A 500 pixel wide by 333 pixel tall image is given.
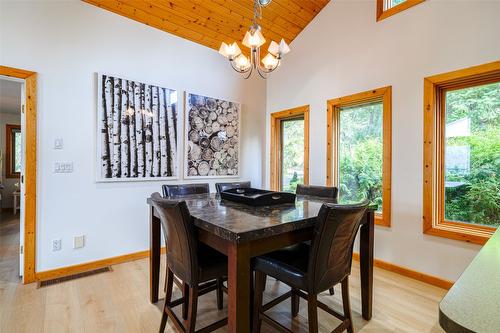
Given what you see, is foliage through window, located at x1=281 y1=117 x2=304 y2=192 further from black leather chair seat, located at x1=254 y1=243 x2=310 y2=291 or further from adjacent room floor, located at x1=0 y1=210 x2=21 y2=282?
adjacent room floor, located at x1=0 y1=210 x2=21 y2=282

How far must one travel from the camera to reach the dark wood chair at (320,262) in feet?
4.24

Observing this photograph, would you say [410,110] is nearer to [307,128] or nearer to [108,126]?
[307,128]

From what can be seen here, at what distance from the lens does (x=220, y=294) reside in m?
2.03

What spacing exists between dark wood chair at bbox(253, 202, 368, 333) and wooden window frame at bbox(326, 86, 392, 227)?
1616mm

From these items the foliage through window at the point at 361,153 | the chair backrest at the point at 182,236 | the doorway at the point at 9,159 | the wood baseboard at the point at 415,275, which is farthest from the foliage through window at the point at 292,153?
the doorway at the point at 9,159

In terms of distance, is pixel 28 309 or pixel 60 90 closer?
pixel 28 309

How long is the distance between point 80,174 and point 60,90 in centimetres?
90

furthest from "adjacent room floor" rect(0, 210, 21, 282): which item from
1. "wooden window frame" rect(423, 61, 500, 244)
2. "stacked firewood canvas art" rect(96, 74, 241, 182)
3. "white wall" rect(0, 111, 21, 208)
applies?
"wooden window frame" rect(423, 61, 500, 244)

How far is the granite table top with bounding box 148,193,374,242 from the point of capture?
44.3 inches

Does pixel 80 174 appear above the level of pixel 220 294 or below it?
above

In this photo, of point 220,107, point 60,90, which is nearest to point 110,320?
point 60,90

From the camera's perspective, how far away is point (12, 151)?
5.90m

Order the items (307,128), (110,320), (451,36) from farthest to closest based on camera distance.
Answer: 1. (307,128)
2. (451,36)
3. (110,320)

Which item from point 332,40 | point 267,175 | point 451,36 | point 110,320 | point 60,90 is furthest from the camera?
point 267,175
